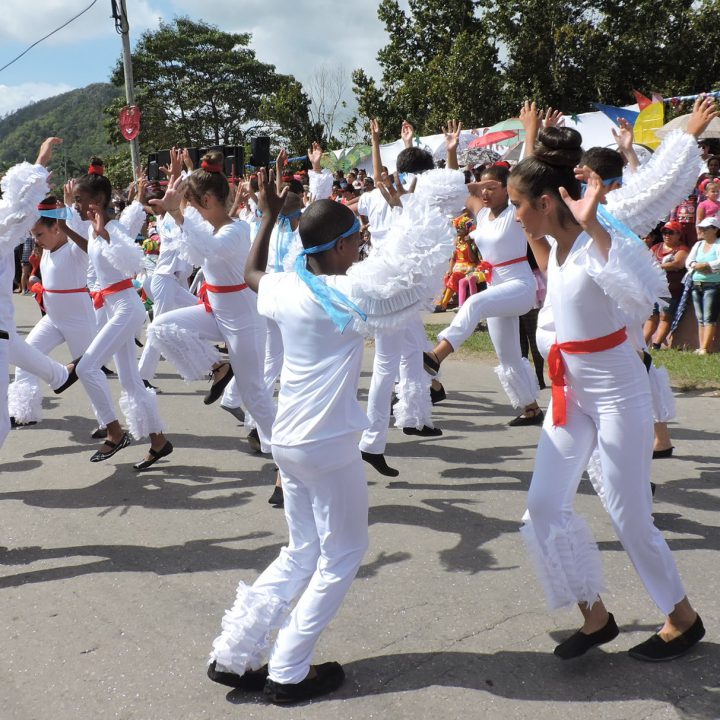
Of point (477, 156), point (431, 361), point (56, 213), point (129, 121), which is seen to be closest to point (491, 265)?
point (431, 361)

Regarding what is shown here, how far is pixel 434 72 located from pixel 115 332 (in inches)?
1041

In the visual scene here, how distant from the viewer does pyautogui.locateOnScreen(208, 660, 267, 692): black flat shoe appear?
3.08 meters

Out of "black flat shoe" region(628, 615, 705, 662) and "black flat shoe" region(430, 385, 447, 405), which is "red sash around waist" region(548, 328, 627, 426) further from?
"black flat shoe" region(430, 385, 447, 405)

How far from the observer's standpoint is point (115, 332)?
6.31 metres

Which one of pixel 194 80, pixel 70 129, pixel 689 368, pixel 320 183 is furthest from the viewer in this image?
pixel 70 129

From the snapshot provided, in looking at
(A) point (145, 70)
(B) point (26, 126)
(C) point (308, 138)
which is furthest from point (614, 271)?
(B) point (26, 126)

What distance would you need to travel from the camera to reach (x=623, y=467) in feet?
10.1

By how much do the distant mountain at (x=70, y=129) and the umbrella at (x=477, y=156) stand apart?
125968mm

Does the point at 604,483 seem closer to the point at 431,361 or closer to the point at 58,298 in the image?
the point at 431,361

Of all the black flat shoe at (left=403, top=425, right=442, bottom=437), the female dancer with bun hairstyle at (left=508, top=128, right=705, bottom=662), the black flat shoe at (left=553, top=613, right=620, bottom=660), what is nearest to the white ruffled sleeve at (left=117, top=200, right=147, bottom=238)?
the black flat shoe at (left=403, top=425, right=442, bottom=437)

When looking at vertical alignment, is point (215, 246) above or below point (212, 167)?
below

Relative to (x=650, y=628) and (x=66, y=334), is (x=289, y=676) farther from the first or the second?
(x=66, y=334)

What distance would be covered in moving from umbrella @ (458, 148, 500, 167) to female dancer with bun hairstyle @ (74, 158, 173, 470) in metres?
12.0

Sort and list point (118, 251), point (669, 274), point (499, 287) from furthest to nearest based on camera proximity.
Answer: point (669, 274) → point (499, 287) → point (118, 251)
